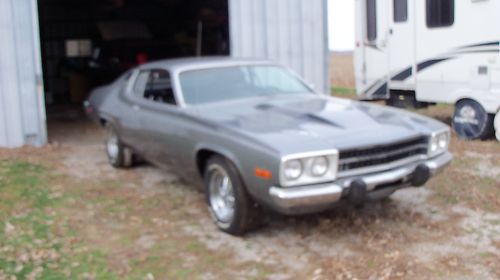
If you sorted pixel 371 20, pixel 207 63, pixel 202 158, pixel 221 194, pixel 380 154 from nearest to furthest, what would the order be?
pixel 380 154 → pixel 221 194 → pixel 202 158 → pixel 207 63 → pixel 371 20

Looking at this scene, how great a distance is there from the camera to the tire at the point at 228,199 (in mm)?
4797

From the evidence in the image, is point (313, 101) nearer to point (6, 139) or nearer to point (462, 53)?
point (462, 53)

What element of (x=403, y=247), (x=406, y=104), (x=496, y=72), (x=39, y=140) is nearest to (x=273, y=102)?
(x=403, y=247)

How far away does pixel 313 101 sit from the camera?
5855mm

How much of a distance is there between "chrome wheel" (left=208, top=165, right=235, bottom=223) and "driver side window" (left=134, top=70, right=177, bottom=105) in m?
1.04

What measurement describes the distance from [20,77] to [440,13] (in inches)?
256

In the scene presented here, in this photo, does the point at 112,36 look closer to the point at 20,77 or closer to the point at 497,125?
the point at 20,77

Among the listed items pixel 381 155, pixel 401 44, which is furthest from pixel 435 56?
pixel 381 155

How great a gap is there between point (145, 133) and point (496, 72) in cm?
509

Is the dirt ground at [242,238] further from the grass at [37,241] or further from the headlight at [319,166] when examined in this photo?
the headlight at [319,166]

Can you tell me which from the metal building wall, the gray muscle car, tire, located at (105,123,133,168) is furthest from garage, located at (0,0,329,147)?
the gray muscle car

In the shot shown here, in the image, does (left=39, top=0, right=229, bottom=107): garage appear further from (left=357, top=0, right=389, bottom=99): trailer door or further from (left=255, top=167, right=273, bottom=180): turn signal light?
(left=255, top=167, right=273, bottom=180): turn signal light

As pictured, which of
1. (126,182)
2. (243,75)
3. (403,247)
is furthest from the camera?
(126,182)

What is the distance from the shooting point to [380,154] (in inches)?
185
